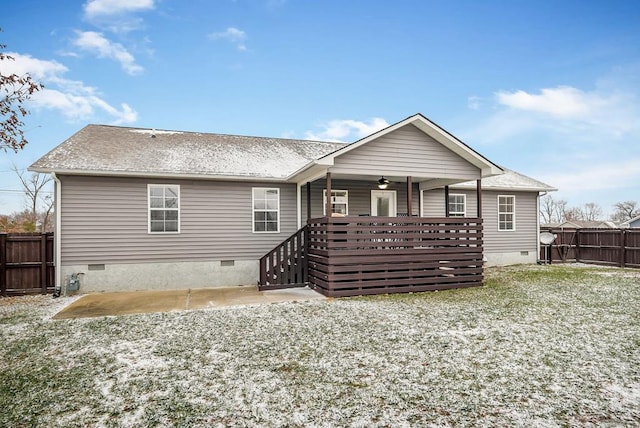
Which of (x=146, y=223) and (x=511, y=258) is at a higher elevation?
(x=146, y=223)

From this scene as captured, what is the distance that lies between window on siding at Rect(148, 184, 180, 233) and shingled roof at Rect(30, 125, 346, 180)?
554 mm

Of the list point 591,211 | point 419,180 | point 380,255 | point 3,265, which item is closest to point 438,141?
point 419,180

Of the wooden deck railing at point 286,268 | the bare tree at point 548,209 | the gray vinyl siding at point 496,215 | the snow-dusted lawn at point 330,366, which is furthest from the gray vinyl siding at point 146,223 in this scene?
the bare tree at point 548,209

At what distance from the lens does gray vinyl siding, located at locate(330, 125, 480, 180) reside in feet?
27.4

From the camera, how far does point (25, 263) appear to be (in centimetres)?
892

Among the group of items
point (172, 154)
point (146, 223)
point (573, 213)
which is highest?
point (172, 154)

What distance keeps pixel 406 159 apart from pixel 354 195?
8.65ft

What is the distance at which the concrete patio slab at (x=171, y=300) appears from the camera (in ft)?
22.8

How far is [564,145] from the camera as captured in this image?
28641 millimetres

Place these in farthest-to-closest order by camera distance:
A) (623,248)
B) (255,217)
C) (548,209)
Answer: (548,209), (623,248), (255,217)

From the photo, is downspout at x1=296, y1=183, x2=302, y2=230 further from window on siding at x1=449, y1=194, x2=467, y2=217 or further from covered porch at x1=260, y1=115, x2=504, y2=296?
window on siding at x1=449, y1=194, x2=467, y2=217

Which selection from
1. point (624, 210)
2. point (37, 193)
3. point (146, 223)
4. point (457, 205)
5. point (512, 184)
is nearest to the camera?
point (146, 223)

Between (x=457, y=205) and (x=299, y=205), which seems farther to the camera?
(x=457, y=205)

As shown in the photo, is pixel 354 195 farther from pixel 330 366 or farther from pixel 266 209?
pixel 330 366
